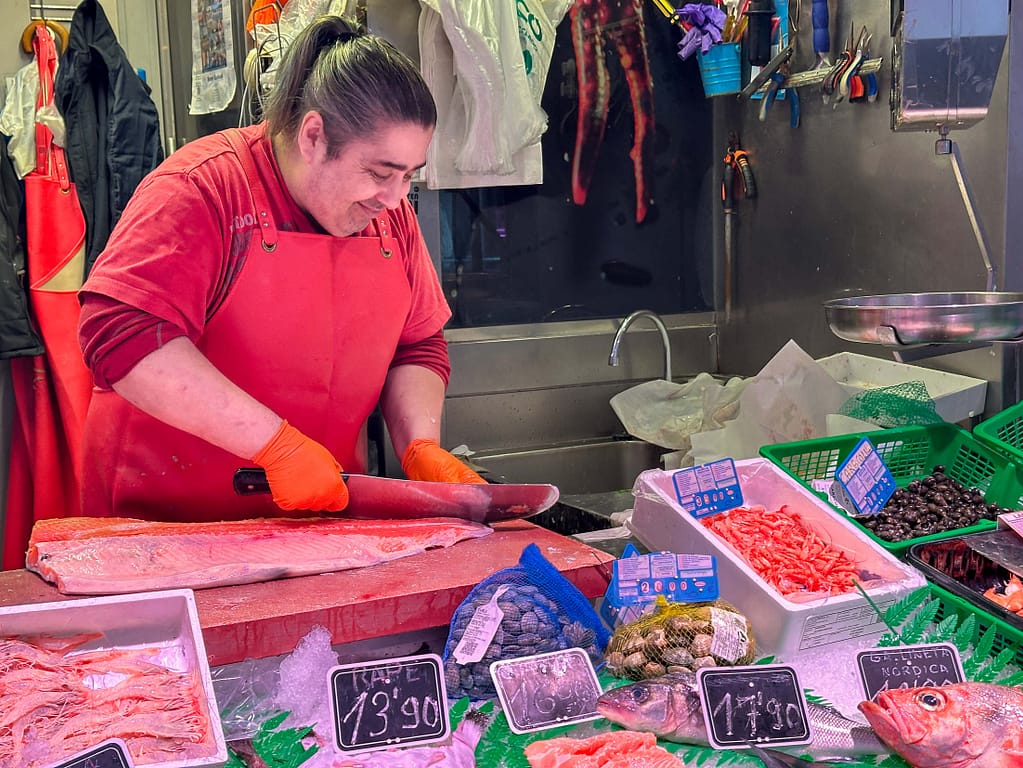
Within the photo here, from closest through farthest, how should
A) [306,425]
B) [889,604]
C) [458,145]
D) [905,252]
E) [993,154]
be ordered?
[889,604]
[306,425]
[993,154]
[905,252]
[458,145]

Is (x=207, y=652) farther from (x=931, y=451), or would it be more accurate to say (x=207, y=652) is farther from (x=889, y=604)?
(x=931, y=451)

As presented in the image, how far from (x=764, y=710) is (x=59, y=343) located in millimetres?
3094

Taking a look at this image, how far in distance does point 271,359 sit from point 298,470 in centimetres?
36

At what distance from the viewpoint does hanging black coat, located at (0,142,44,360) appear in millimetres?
3643

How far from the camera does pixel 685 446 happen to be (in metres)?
3.88

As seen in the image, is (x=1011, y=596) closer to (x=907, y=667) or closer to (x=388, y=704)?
(x=907, y=667)

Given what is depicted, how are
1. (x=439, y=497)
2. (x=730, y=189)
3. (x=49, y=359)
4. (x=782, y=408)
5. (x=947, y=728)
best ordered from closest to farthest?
(x=947, y=728)
(x=439, y=497)
(x=782, y=408)
(x=49, y=359)
(x=730, y=189)

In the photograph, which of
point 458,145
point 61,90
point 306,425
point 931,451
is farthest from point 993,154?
point 61,90

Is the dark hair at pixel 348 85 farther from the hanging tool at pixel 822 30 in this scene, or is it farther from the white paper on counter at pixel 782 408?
the hanging tool at pixel 822 30

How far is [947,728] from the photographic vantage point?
1408 mm

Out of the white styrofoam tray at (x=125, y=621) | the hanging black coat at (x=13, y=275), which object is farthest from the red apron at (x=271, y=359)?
the hanging black coat at (x=13, y=275)

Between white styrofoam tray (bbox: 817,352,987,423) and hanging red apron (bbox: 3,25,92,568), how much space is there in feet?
8.77

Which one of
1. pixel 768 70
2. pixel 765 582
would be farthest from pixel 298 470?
pixel 768 70

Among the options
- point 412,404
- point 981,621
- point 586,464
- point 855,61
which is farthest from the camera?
point 586,464
